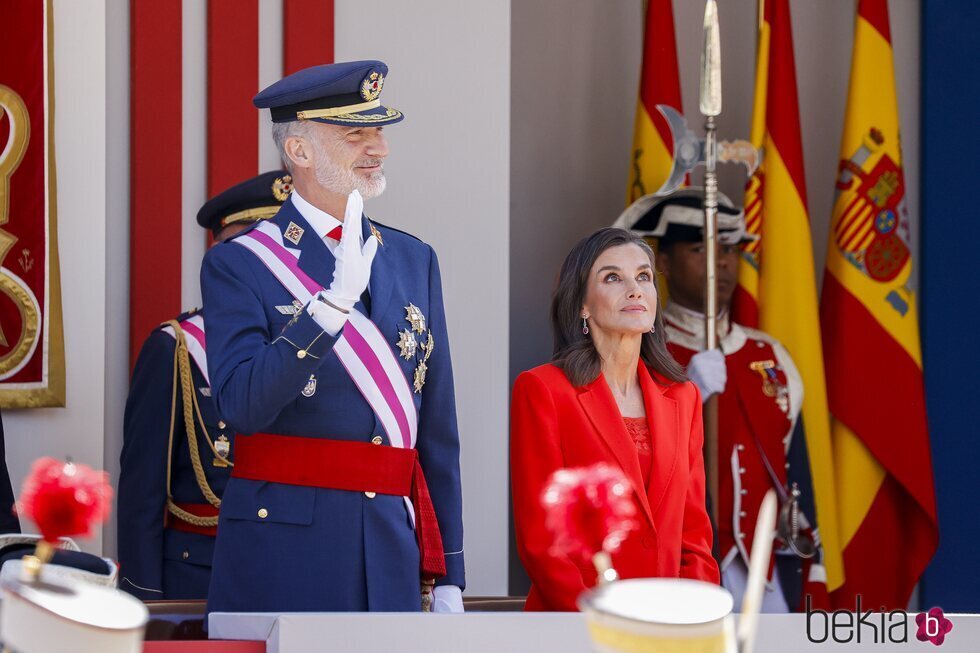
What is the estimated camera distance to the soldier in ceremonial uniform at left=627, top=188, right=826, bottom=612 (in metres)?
4.12

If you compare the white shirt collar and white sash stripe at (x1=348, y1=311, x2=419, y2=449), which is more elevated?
the white shirt collar

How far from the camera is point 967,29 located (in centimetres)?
476

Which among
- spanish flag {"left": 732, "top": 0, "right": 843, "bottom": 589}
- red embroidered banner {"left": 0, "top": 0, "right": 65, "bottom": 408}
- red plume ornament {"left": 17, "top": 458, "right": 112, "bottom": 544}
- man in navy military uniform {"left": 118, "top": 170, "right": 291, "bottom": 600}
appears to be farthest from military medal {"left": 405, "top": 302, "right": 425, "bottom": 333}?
spanish flag {"left": 732, "top": 0, "right": 843, "bottom": 589}

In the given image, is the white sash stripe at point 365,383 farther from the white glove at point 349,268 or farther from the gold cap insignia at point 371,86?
the gold cap insignia at point 371,86

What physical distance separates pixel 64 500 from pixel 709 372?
302 cm

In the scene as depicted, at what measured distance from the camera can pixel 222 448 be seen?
318cm

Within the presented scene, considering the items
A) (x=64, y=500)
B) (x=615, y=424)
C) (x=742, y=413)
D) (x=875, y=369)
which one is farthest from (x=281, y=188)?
(x=64, y=500)

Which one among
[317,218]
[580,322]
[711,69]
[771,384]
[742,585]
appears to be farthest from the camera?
[771,384]

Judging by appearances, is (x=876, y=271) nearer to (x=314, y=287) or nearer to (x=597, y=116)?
(x=597, y=116)

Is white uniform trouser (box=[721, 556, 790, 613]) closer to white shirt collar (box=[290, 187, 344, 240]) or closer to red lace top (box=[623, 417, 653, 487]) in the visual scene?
red lace top (box=[623, 417, 653, 487])

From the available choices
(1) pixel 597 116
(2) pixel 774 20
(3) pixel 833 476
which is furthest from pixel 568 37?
(3) pixel 833 476

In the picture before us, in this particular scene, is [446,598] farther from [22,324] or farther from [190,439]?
[22,324]

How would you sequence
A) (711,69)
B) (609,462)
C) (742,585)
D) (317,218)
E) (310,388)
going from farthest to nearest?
(742,585) < (711,69) < (609,462) < (317,218) < (310,388)

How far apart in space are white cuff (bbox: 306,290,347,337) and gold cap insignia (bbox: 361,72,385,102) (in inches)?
18.3
